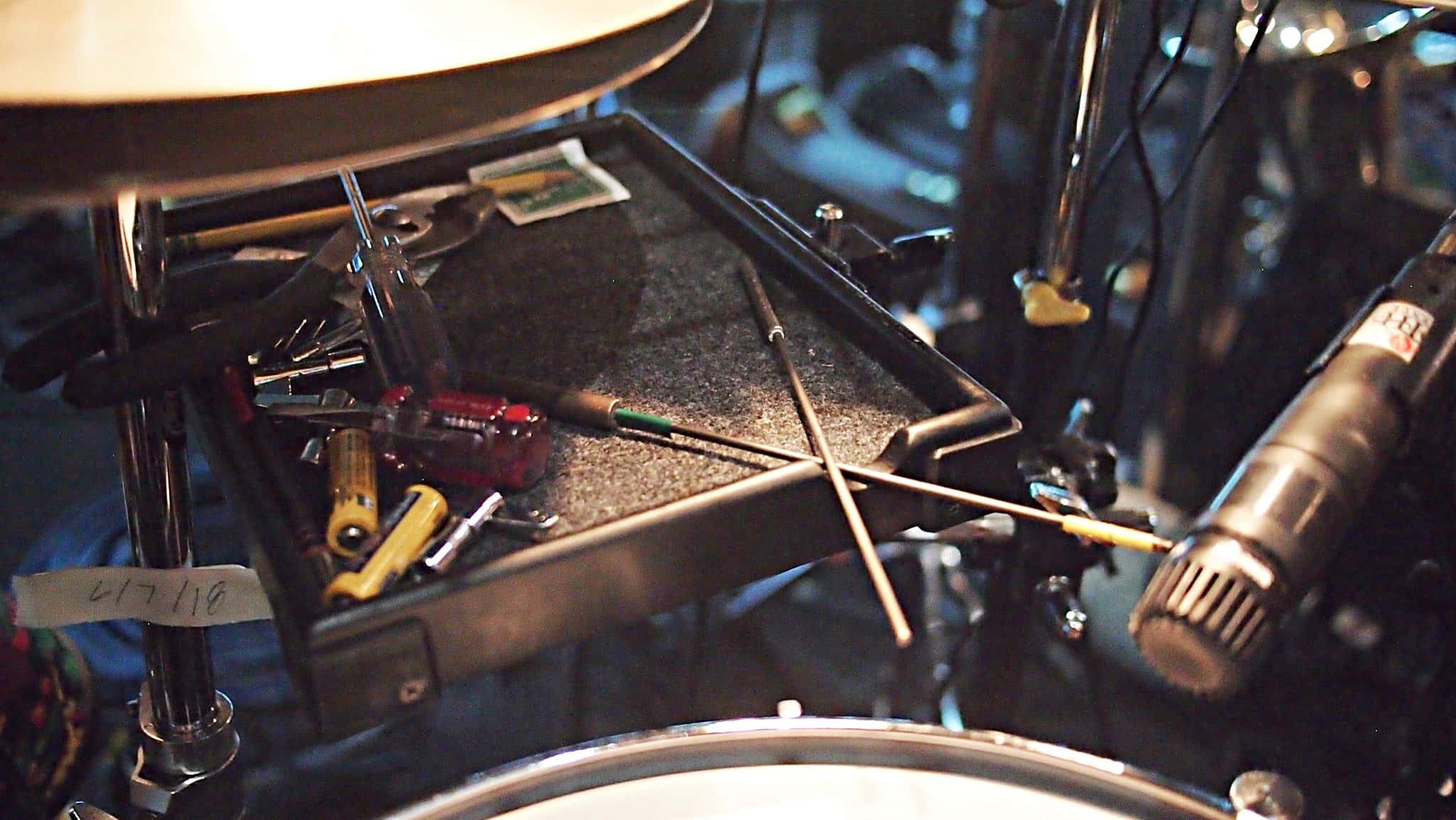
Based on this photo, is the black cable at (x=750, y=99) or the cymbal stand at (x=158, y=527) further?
the black cable at (x=750, y=99)

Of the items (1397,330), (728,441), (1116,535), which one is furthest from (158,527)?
(1397,330)

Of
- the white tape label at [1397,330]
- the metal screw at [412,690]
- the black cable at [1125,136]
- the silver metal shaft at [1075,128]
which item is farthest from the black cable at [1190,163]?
the metal screw at [412,690]

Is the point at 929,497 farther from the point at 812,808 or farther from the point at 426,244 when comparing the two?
the point at 426,244

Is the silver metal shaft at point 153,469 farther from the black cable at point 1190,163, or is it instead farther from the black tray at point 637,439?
the black cable at point 1190,163

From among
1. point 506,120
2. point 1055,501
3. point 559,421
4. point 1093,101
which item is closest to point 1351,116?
point 1093,101

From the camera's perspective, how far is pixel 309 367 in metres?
0.51

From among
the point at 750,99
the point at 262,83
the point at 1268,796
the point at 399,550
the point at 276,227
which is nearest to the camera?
the point at 262,83

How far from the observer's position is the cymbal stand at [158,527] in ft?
1.54

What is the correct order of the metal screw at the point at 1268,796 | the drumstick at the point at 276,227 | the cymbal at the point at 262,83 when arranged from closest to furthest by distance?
1. the cymbal at the point at 262,83
2. the metal screw at the point at 1268,796
3. the drumstick at the point at 276,227

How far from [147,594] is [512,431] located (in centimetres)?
17

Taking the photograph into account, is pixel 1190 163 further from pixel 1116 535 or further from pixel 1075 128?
pixel 1116 535

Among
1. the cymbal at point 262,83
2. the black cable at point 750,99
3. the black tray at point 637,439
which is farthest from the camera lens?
the black cable at point 750,99

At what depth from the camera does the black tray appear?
0.40 m

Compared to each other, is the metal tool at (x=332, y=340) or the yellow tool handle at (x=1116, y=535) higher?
the metal tool at (x=332, y=340)
